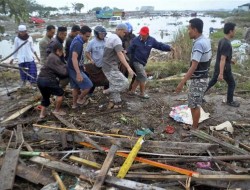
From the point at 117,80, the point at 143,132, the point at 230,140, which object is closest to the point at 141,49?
the point at 117,80

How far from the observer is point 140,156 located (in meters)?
4.46

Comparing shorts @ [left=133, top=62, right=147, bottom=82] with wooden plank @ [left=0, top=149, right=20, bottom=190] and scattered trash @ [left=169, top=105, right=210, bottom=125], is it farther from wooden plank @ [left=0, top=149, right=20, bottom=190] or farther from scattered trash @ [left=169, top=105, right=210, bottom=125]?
wooden plank @ [left=0, top=149, right=20, bottom=190]

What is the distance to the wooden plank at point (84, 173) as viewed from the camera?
3627mm

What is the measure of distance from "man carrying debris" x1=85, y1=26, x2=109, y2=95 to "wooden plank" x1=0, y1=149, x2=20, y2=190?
9.14 feet

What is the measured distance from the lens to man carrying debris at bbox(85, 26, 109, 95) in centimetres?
640

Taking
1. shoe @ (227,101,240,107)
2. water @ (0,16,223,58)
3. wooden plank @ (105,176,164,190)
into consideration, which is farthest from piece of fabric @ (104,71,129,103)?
water @ (0,16,223,58)

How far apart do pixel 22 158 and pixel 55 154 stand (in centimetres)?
48

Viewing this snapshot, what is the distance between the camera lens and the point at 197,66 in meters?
4.86

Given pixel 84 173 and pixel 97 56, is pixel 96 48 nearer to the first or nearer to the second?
pixel 97 56

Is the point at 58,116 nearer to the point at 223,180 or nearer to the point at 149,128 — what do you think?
the point at 149,128

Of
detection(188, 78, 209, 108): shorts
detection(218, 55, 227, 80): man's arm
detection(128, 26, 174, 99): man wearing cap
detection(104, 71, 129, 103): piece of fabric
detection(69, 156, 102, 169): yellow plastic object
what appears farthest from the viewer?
detection(128, 26, 174, 99): man wearing cap

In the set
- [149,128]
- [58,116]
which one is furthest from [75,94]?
[149,128]

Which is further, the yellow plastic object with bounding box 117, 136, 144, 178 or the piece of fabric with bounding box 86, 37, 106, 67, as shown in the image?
the piece of fabric with bounding box 86, 37, 106, 67

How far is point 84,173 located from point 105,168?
286mm
